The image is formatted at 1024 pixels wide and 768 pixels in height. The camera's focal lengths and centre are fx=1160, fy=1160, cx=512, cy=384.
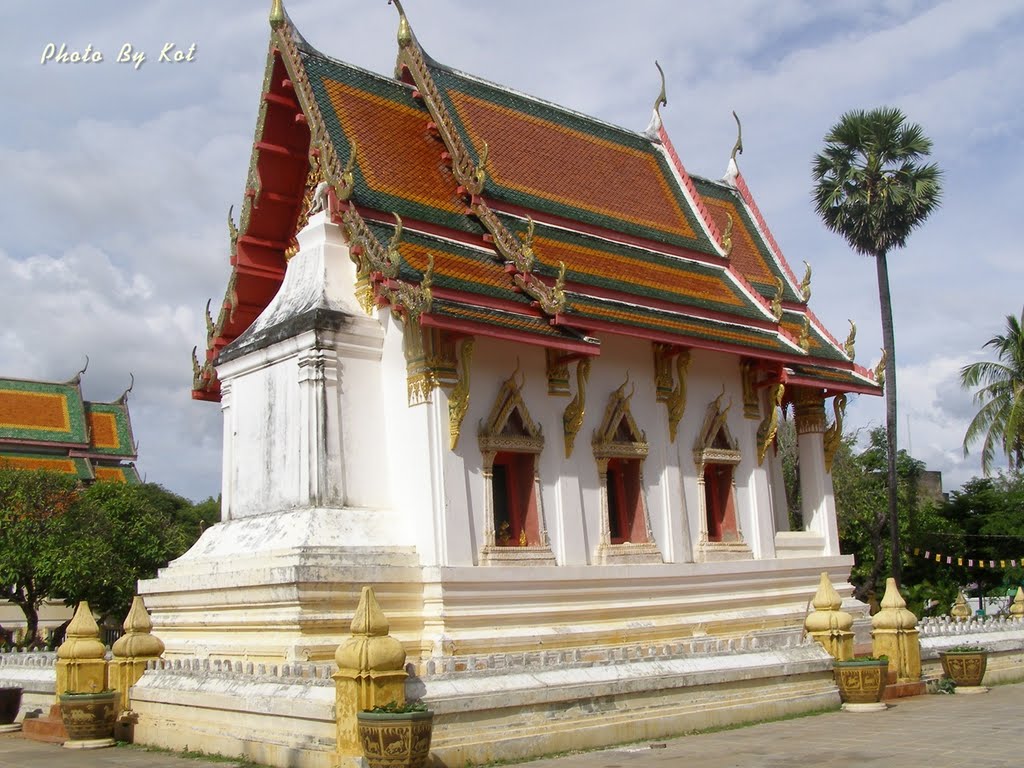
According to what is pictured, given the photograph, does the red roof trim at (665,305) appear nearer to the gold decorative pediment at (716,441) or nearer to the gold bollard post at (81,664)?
the gold decorative pediment at (716,441)

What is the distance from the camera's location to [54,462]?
143 feet

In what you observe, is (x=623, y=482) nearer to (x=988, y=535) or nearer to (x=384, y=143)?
(x=384, y=143)

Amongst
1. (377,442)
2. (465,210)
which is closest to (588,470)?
(377,442)

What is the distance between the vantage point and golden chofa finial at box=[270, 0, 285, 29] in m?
14.3

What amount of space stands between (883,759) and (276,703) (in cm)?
488

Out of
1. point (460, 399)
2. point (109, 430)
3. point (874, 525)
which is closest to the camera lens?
point (460, 399)

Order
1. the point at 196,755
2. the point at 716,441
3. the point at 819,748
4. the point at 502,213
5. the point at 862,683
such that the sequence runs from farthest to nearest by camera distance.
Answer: the point at 716,441, the point at 502,213, the point at 862,683, the point at 196,755, the point at 819,748

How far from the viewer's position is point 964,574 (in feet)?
107

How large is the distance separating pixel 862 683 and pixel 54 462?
37413 mm

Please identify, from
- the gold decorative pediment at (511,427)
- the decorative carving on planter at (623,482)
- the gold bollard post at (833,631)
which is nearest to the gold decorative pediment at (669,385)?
the decorative carving on planter at (623,482)

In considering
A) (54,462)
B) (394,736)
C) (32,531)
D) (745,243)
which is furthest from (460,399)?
(54,462)

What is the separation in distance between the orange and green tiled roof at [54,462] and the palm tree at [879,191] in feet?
94.6

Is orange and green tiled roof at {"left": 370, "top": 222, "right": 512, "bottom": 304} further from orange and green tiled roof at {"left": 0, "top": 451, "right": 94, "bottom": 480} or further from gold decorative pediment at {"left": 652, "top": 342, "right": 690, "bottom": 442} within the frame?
orange and green tiled roof at {"left": 0, "top": 451, "right": 94, "bottom": 480}

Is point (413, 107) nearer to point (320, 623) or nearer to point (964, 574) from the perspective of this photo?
point (320, 623)
